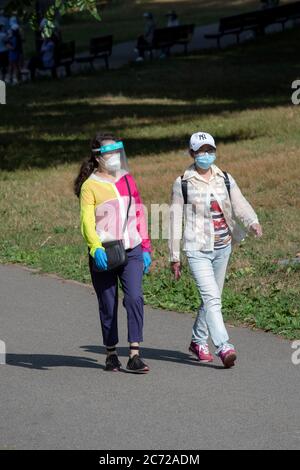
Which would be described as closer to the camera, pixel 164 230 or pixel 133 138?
pixel 164 230

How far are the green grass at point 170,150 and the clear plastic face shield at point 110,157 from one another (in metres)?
2.13

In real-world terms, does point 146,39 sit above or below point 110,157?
above

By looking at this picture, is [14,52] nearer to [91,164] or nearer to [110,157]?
[91,164]

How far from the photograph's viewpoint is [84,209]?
27.4ft

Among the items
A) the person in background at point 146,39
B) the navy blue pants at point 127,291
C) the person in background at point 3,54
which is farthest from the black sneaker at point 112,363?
the person in background at point 146,39

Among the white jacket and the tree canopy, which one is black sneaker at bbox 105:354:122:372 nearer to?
the white jacket

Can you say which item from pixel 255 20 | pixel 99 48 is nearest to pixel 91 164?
pixel 99 48

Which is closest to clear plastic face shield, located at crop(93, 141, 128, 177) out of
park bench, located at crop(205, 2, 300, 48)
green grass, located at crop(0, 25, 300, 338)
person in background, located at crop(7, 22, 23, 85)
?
green grass, located at crop(0, 25, 300, 338)

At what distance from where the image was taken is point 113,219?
8.41 meters

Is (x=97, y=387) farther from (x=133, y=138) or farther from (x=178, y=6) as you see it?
(x=178, y=6)

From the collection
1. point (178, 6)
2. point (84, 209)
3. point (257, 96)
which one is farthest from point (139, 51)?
point (84, 209)

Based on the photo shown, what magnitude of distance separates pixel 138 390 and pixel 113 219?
118 centimetres

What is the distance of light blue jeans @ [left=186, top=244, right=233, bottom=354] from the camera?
8492 mm
